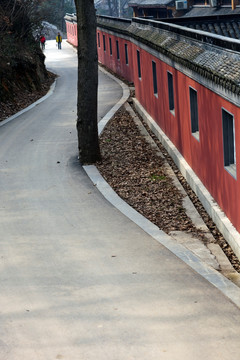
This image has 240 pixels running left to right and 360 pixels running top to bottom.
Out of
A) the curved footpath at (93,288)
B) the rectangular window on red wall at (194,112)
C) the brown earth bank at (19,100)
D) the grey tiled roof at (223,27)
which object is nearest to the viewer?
the curved footpath at (93,288)

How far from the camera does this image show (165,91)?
17.5 meters

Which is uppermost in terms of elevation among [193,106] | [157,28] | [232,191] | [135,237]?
[157,28]

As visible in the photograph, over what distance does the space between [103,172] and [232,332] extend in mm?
8509

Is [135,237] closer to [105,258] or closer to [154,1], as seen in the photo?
[105,258]

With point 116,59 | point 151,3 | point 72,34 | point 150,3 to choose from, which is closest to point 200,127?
point 116,59

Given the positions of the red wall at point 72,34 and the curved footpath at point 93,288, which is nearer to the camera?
the curved footpath at point 93,288

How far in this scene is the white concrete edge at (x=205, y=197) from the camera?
403 inches

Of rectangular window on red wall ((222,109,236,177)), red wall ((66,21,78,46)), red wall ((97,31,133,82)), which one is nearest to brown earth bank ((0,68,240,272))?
rectangular window on red wall ((222,109,236,177))

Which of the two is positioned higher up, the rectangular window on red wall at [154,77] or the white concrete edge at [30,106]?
the rectangular window on red wall at [154,77]

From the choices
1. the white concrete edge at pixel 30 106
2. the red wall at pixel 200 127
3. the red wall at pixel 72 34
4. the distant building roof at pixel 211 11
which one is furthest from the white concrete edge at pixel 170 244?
the red wall at pixel 72 34

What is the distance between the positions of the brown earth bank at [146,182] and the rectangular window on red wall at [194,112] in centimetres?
121

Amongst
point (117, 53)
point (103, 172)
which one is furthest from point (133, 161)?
point (117, 53)

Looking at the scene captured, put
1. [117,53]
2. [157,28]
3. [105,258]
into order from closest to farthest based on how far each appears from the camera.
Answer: [105,258] → [157,28] → [117,53]

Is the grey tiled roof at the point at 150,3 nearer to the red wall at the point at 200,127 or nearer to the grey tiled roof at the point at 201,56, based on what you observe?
the red wall at the point at 200,127
